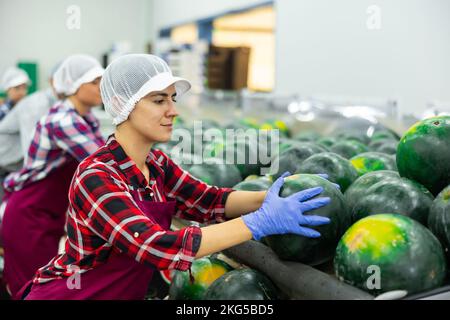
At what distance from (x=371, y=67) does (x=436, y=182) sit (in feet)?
13.3

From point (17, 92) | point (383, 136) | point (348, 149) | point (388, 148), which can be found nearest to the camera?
point (348, 149)

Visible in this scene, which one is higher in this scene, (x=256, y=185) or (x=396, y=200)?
(x=396, y=200)

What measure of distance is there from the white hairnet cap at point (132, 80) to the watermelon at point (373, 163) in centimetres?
97

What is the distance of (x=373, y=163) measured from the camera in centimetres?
252

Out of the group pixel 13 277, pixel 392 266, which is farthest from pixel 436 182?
pixel 13 277

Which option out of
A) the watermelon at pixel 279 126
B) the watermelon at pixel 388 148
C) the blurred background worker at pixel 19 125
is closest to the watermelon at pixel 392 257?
the watermelon at pixel 388 148

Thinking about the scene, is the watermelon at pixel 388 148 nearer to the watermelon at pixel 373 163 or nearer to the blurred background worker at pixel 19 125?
the watermelon at pixel 373 163

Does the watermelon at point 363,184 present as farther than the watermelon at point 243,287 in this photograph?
Yes

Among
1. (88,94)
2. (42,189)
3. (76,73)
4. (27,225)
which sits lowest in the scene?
A: (27,225)

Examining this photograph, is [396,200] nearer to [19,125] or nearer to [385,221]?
[385,221]

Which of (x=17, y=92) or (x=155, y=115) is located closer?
(x=155, y=115)

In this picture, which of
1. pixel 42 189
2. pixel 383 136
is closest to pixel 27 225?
pixel 42 189

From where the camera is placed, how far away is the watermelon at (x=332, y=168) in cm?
225

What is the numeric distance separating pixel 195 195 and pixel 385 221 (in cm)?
91
